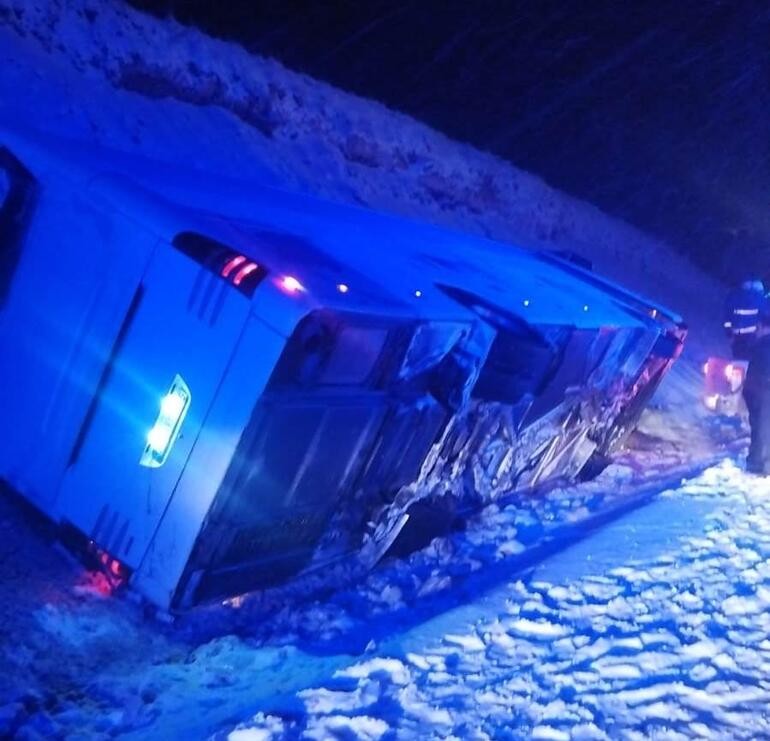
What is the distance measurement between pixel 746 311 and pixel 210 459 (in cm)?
721

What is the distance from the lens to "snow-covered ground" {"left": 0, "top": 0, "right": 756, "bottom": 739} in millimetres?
3047

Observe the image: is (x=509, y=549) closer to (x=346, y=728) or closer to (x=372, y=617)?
(x=372, y=617)

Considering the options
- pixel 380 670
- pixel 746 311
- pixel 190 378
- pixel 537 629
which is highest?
pixel 746 311

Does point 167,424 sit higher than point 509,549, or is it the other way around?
point 167,424

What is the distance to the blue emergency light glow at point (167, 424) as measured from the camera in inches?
118

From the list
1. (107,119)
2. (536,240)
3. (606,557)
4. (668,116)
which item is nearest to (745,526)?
(606,557)

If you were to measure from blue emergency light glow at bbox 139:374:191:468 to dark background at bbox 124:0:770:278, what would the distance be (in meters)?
4.89

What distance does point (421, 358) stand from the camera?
11.3 ft

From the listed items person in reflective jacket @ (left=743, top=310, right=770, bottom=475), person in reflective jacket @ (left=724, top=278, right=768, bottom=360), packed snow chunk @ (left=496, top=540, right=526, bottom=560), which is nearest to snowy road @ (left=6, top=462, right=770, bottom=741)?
packed snow chunk @ (left=496, top=540, right=526, bottom=560)

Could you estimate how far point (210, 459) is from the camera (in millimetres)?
2932

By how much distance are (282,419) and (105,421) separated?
0.73 metres

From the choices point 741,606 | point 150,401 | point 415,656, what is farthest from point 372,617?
point 741,606

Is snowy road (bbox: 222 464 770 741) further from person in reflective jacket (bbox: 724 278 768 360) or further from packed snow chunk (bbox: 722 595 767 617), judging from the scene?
person in reflective jacket (bbox: 724 278 768 360)

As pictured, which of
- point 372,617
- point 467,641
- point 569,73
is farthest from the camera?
point 569,73
